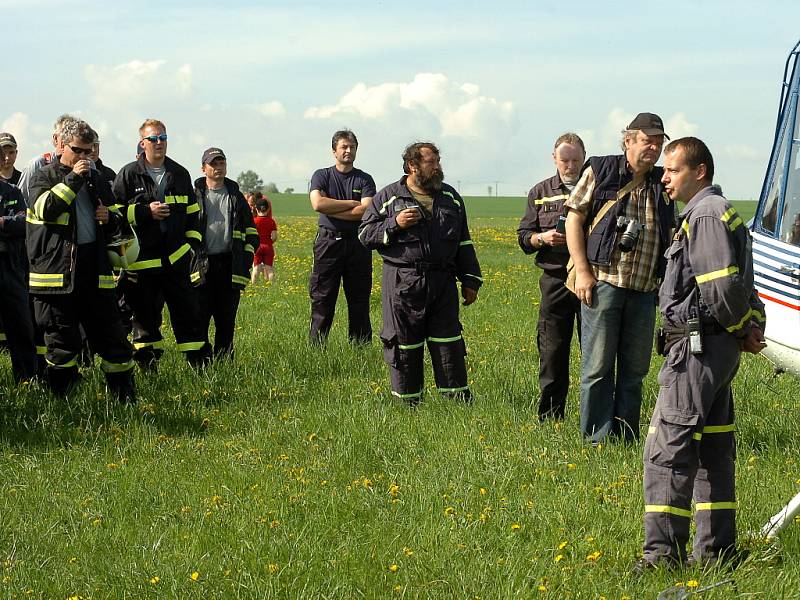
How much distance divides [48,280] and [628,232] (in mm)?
4243

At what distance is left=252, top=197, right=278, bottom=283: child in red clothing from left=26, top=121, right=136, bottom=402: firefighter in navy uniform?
9.15 metres

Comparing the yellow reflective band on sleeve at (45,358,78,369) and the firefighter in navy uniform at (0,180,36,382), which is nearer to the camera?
the yellow reflective band on sleeve at (45,358,78,369)

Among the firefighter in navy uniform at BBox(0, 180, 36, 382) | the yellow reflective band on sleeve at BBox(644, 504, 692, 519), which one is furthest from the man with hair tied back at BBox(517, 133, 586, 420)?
the firefighter in navy uniform at BBox(0, 180, 36, 382)

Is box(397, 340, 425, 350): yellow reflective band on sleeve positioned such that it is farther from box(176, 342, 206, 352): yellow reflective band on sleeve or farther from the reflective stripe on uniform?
box(176, 342, 206, 352): yellow reflective band on sleeve

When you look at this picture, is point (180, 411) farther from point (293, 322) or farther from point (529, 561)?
point (293, 322)

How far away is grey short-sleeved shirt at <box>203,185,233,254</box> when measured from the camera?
974 centimetres

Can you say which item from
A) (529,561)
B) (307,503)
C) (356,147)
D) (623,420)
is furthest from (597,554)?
(356,147)

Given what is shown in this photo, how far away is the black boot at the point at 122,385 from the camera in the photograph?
811 cm

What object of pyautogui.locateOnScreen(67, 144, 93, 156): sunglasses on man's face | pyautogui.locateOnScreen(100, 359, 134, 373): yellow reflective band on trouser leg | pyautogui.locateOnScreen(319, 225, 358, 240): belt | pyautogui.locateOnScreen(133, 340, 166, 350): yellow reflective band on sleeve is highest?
pyautogui.locateOnScreen(67, 144, 93, 156): sunglasses on man's face

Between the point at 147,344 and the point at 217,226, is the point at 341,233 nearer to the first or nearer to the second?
the point at 217,226

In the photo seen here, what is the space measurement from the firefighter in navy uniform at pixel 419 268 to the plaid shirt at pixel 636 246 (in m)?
1.50

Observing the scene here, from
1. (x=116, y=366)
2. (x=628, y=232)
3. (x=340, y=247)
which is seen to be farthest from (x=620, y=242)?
(x=340, y=247)

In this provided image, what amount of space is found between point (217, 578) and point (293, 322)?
8.34m

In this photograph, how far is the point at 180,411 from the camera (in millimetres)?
7969
